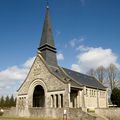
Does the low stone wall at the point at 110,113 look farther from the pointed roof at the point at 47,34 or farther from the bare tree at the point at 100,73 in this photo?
the bare tree at the point at 100,73

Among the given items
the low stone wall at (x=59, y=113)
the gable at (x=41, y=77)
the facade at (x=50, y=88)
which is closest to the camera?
the low stone wall at (x=59, y=113)

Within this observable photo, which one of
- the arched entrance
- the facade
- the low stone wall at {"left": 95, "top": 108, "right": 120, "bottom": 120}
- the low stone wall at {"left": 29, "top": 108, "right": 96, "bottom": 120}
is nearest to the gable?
the facade

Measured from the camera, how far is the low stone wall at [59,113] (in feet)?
99.2

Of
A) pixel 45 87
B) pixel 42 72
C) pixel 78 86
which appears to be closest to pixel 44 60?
pixel 42 72

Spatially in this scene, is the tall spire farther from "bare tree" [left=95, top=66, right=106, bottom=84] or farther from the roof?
"bare tree" [left=95, top=66, right=106, bottom=84]

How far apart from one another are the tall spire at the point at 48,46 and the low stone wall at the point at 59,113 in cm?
916

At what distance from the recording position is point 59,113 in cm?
3319

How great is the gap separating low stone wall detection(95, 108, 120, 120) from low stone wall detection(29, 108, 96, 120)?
13.8 ft

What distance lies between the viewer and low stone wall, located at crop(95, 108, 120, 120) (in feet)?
103

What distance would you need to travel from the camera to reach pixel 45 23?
46.0 meters

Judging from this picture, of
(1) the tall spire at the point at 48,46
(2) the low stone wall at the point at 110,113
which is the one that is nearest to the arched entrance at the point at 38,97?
(1) the tall spire at the point at 48,46

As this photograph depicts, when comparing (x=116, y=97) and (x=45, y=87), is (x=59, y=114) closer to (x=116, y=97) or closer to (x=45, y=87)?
(x=45, y=87)

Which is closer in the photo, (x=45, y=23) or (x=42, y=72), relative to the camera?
(x=42, y=72)

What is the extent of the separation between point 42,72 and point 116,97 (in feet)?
45.3
